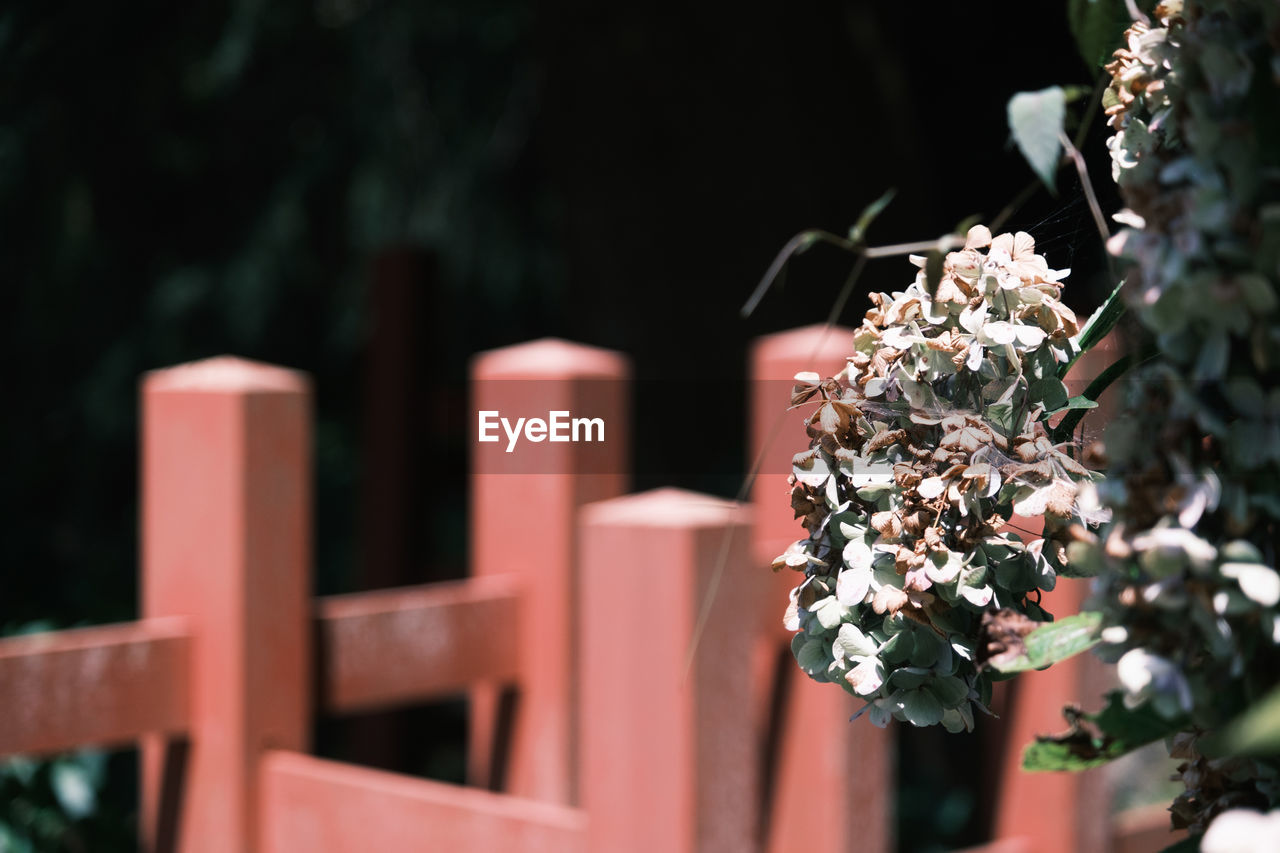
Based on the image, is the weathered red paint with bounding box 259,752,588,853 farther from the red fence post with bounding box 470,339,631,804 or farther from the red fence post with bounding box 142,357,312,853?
the red fence post with bounding box 470,339,631,804

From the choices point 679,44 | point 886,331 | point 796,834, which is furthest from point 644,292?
point 886,331

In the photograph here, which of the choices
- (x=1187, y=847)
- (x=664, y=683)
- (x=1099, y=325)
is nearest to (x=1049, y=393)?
(x=1099, y=325)

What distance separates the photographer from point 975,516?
376mm

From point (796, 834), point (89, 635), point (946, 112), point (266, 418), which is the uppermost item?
point (946, 112)

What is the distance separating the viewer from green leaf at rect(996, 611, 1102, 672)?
0.32 m

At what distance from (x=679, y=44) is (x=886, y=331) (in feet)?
7.80

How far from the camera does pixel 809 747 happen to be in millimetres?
1762

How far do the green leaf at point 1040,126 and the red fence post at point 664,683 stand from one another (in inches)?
43.4

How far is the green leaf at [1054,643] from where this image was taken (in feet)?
1.06

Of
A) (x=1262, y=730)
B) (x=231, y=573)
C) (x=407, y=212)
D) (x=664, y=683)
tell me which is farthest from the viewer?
(x=407, y=212)

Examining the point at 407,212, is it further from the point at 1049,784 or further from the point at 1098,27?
the point at 1098,27

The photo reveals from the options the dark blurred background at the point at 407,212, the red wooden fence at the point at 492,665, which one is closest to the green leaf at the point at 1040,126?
the red wooden fence at the point at 492,665

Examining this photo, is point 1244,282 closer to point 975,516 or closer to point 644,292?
point 975,516

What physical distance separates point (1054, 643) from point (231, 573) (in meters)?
1.33
